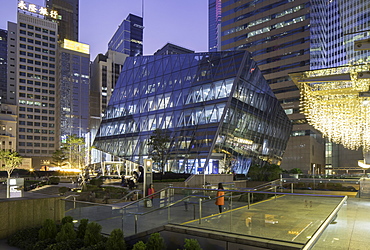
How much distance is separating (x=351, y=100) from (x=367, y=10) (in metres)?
108

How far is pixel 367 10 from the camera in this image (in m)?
116

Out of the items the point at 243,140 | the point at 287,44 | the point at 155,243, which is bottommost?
the point at 155,243

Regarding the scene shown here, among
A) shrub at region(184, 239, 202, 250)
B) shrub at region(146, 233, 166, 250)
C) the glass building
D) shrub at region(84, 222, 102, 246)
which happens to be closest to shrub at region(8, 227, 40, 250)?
shrub at region(84, 222, 102, 246)

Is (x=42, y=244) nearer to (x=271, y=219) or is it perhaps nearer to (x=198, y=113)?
(x=271, y=219)

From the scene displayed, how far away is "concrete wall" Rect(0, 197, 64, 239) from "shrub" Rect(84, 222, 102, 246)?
281 cm

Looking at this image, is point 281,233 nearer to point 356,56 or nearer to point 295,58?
point 295,58

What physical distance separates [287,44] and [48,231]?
80.1 metres

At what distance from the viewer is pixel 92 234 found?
10.8 meters

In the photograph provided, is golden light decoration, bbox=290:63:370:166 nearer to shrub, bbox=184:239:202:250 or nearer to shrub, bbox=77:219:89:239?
shrub, bbox=184:239:202:250

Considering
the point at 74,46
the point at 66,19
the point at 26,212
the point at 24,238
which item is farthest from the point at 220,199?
the point at 66,19

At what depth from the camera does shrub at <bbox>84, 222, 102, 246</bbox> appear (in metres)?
10.6

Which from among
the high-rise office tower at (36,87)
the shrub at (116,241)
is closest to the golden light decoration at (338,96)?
the shrub at (116,241)

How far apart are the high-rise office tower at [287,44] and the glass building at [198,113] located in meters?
22.8

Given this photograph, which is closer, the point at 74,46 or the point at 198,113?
the point at 198,113
